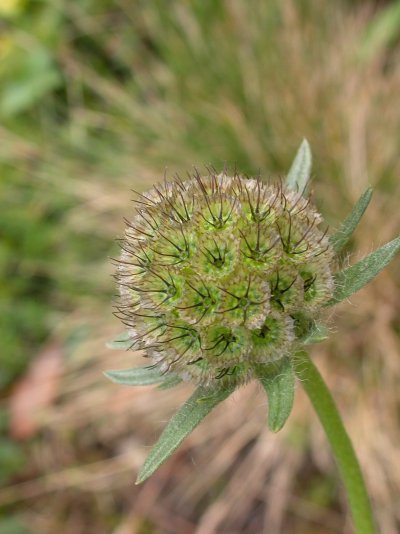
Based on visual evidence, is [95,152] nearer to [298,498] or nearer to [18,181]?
[18,181]

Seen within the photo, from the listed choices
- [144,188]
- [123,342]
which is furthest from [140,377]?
[144,188]

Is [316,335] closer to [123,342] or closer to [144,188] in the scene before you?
[123,342]

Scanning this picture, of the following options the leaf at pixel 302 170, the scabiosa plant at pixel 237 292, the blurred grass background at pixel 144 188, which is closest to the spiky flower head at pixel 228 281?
the scabiosa plant at pixel 237 292

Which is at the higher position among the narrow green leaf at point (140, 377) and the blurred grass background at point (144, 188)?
the blurred grass background at point (144, 188)

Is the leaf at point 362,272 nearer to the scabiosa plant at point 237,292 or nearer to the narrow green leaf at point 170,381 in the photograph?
the scabiosa plant at point 237,292

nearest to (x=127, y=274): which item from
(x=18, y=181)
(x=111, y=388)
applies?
(x=111, y=388)

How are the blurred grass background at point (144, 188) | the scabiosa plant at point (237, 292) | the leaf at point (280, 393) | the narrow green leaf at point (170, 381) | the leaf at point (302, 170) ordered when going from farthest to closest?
the blurred grass background at point (144, 188)
the leaf at point (302, 170)
the narrow green leaf at point (170, 381)
the scabiosa plant at point (237, 292)
the leaf at point (280, 393)

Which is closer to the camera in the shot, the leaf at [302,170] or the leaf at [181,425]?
the leaf at [181,425]

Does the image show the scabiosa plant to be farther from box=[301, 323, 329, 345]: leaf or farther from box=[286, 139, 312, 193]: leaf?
box=[286, 139, 312, 193]: leaf
